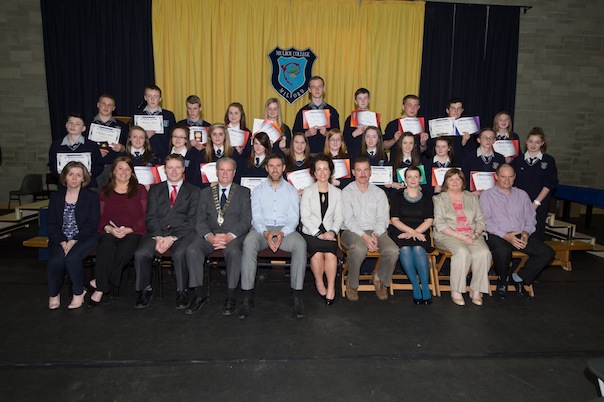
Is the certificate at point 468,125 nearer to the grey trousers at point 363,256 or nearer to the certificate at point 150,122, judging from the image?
the grey trousers at point 363,256

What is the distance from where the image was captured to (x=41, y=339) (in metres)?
3.20

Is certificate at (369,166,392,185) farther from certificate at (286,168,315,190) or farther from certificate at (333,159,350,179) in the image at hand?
certificate at (286,168,315,190)

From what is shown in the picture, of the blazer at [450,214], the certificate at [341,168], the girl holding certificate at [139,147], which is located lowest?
the blazer at [450,214]

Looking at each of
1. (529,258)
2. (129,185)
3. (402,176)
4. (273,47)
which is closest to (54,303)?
(129,185)

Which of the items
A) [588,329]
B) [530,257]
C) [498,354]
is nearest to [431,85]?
[530,257]

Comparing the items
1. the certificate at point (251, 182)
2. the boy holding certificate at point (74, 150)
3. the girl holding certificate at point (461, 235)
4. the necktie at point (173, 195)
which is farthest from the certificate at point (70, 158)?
the girl holding certificate at point (461, 235)

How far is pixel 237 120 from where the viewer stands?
491cm

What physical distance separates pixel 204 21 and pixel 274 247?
6311 mm

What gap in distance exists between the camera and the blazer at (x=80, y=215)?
3988 millimetres

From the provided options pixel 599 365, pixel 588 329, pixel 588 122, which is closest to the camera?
pixel 599 365

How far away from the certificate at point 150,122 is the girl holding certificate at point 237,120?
0.87 meters

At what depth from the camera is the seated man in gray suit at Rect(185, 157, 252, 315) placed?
387 centimetres

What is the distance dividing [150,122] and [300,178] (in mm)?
2089

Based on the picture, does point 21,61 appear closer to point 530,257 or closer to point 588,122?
point 530,257
